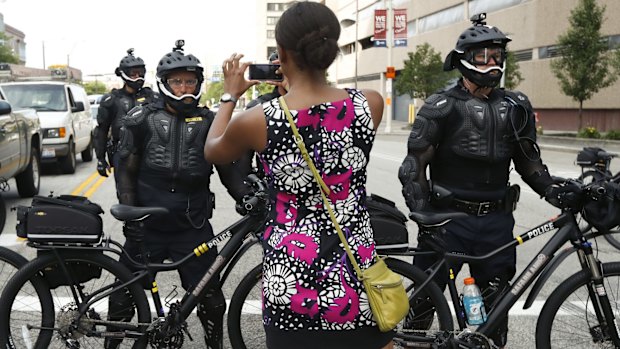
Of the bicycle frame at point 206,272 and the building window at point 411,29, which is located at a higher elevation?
the building window at point 411,29

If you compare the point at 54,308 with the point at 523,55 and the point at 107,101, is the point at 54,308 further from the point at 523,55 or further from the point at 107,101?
the point at 523,55

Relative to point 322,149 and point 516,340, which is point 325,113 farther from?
point 516,340

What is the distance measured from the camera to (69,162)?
15.8 metres

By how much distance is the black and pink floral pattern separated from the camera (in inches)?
97.4

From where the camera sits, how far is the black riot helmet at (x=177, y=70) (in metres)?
4.41

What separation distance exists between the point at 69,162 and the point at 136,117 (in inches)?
481

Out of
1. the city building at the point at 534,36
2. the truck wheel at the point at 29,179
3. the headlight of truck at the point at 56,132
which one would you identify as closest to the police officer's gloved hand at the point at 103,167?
the truck wheel at the point at 29,179

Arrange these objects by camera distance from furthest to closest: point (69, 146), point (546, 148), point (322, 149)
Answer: point (546, 148), point (69, 146), point (322, 149)

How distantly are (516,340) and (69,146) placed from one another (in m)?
12.6

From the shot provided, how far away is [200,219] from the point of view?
445cm

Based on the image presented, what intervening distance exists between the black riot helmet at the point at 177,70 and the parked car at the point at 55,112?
11149 millimetres

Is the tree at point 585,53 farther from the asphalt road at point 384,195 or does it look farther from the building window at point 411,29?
the building window at point 411,29

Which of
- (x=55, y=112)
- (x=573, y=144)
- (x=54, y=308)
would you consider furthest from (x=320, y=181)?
(x=573, y=144)

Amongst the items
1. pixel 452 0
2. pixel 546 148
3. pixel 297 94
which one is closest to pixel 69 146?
pixel 297 94
